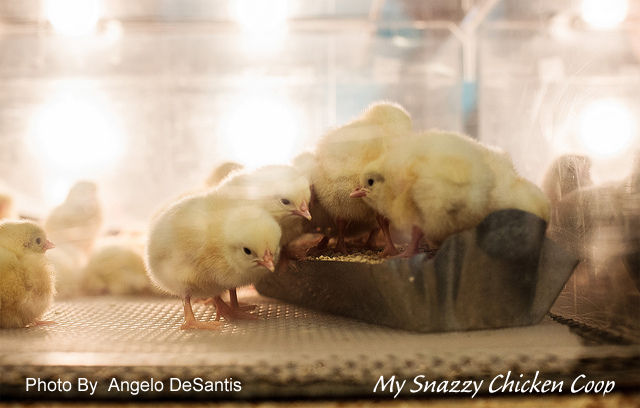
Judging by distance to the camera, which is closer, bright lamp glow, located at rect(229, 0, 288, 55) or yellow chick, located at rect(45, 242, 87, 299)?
yellow chick, located at rect(45, 242, 87, 299)

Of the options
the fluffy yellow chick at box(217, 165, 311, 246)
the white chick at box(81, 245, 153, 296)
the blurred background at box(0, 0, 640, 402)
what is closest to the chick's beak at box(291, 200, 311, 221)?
the fluffy yellow chick at box(217, 165, 311, 246)

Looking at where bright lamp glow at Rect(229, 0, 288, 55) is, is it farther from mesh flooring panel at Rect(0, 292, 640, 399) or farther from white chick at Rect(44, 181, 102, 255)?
mesh flooring panel at Rect(0, 292, 640, 399)

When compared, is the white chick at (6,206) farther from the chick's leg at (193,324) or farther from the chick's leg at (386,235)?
the chick's leg at (386,235)

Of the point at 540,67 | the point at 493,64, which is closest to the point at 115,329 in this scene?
the point at 540,67

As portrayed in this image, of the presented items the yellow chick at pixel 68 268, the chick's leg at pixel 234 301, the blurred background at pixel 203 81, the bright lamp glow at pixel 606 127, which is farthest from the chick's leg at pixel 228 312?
the bright lamp glow at pixel 606 127

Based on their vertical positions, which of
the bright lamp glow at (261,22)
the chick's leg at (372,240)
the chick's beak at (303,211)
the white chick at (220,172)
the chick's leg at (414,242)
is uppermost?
the bright lamp glow at (261,22)

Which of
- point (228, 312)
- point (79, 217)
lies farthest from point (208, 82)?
point (228, 312)

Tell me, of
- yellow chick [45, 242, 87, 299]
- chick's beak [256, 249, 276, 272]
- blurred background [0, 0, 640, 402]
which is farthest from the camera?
blurred background [0, 0, 640, 402]

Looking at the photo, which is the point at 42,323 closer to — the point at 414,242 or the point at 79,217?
the point at 79,217
